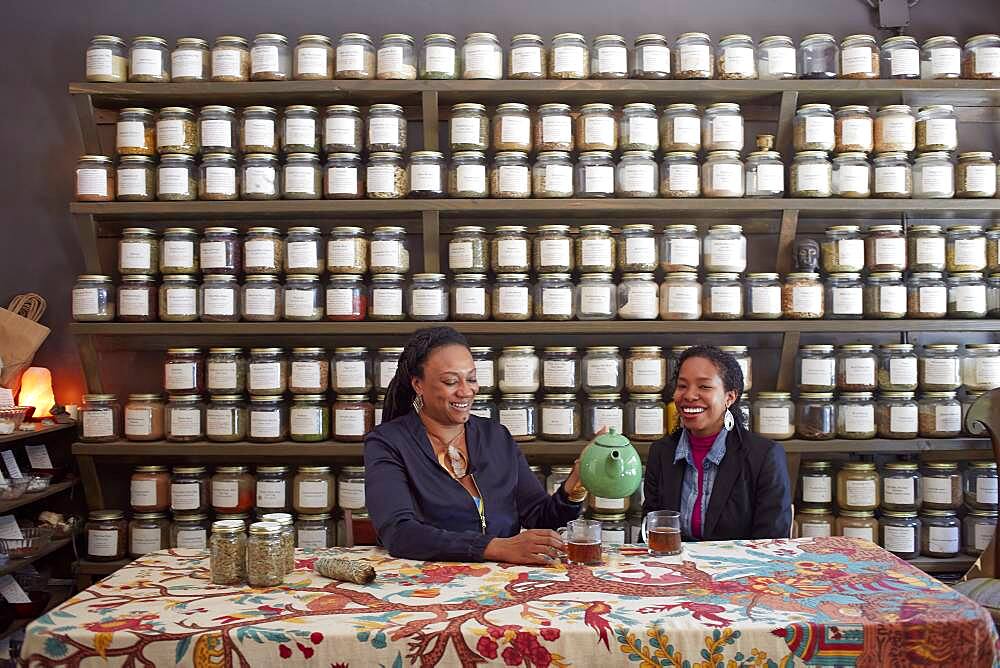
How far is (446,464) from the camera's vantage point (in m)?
2.22

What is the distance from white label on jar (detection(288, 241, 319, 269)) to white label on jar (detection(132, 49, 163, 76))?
72 centimetres

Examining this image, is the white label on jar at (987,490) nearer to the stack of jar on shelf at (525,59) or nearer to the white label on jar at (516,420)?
the stack of jar on shelf at (525,59)

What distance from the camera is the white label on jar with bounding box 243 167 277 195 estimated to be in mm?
3053

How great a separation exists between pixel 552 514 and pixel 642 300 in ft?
3.43

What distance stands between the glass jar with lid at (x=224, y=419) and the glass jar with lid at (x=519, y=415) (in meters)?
0.84

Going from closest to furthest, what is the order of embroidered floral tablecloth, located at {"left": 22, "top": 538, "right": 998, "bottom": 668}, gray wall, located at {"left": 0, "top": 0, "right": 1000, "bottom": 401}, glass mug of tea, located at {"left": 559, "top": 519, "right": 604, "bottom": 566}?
embroidered floral tablecloth, located at {"left": 22, "top": 538, "right": 998, "bottom": 668}, glass mug of tea, located at {"left": 559, "top": 519, "right": 604, "bottom": 566}, gray wall, located at {"left": 0, "top": 0, "right": 1000, "bottom": 401}

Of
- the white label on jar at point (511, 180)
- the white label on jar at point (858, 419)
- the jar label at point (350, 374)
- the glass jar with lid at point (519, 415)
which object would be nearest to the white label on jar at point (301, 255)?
the jar label at point (350, 374)

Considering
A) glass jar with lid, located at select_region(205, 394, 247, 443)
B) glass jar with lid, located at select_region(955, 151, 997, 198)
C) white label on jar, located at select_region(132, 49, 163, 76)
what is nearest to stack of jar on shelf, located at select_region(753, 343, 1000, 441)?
glass jar with lid, located at select_region(955, 151, 997, 198)

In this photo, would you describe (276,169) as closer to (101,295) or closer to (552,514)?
(101,295)

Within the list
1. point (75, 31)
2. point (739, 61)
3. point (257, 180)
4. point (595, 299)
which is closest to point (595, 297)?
point (595, 299)

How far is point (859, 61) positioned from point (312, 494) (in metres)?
2.24

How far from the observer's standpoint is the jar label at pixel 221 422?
307 cm

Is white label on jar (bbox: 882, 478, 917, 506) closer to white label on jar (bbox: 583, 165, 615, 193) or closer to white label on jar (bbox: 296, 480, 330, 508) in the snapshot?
white label on jar (bbox: 583, 165, 615, 193)

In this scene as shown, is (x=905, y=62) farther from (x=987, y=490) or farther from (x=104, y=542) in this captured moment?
(x=104, y=542)
